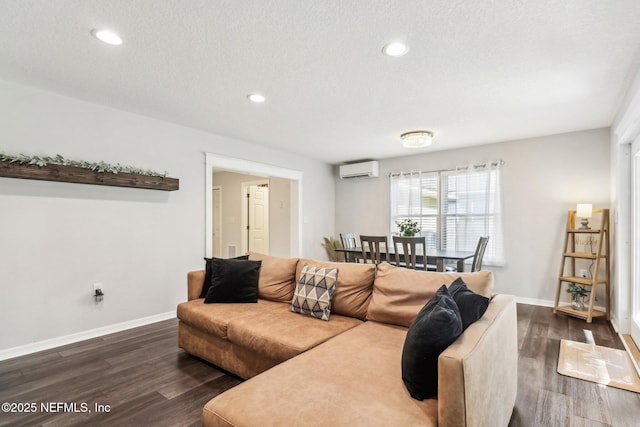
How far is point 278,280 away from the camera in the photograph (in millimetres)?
2885

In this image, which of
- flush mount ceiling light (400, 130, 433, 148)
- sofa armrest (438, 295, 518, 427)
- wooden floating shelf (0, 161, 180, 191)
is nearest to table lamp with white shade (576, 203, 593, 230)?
flush mount ceiling light (400, 130, 433, 148)

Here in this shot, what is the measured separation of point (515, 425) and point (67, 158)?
13.7 feet

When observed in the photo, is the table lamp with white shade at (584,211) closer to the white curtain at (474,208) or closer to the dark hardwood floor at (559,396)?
the white curtain at (474,208)

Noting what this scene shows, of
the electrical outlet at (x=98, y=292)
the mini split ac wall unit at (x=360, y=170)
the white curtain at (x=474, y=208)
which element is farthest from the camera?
the mini split ac wall unit at (x=360, y=170)

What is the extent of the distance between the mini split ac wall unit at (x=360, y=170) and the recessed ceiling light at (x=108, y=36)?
4391 mm

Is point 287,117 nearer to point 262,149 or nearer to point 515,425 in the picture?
point 262,149

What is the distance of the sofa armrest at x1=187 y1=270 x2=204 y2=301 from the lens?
293cm

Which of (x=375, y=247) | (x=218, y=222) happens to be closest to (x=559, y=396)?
(x=375, y=247)

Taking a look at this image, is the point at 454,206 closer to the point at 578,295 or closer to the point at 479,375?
the point at 578,295

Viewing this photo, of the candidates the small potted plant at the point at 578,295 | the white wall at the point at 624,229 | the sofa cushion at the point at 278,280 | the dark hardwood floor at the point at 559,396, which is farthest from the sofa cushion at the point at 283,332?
the small potted plant at the point at 578,295

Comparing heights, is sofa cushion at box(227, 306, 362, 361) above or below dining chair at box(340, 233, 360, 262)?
below

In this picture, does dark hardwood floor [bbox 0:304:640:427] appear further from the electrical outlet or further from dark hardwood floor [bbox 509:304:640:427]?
the electrical outlet

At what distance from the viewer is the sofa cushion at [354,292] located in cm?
239

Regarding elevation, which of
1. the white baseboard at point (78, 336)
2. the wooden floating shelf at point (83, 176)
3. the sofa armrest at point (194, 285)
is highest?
the wooden floating shelf at point (83, 176)
